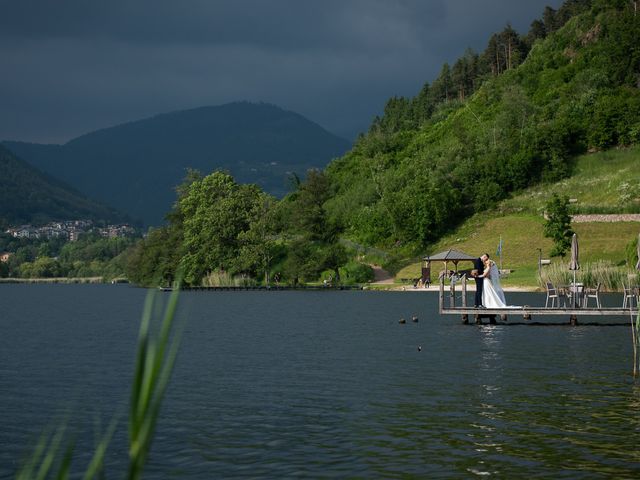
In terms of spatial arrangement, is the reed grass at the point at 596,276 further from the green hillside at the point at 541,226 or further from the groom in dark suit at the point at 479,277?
the groom in dark suit at the point at 479,277

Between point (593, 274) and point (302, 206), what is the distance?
5433cm

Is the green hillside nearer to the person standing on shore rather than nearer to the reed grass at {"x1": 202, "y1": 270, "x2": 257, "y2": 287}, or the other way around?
the reed grass at {"x1": 202, "y1": 270, "x2": 257, "y2": 287}

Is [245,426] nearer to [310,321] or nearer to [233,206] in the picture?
[310,321]

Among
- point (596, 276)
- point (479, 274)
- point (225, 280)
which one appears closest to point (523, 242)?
point (596, 276)

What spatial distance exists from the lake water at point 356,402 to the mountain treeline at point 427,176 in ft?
192

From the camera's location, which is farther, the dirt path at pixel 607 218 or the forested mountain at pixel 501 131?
the forested mountain at pixel 501 131

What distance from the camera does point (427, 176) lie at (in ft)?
408

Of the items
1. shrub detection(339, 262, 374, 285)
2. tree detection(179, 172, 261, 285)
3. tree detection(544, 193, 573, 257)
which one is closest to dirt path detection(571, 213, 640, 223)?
tree detection(544, 193, 573, 257)

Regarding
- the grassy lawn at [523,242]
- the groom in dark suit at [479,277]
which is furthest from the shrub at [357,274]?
the groom in dark suit at [479,277]

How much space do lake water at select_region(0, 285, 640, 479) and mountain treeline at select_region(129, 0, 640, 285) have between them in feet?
192

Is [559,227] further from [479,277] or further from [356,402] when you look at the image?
[356,402]

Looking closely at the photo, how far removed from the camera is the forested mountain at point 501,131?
115 metres

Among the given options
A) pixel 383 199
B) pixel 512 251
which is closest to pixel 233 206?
pixel 383 199

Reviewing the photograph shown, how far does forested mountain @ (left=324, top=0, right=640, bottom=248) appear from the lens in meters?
115
